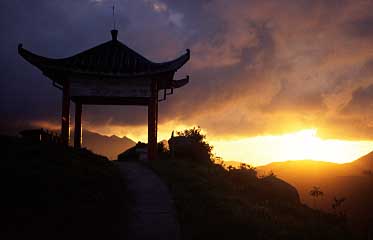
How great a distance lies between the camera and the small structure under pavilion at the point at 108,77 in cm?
2616

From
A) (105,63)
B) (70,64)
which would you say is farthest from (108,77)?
(70,64)

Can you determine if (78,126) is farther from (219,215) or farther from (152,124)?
(219,215)

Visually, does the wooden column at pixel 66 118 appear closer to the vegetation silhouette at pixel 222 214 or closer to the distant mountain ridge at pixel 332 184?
the vegetation silhouette at pixel 222 214

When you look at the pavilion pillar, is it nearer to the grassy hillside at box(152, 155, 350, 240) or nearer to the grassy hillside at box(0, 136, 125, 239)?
the grassy hillside at box(152, 155, 350, 240)

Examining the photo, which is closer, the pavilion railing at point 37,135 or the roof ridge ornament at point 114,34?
the pavilion railing at point 37,135

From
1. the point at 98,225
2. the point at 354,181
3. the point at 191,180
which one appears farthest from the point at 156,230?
the point at 354,181

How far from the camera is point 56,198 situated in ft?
44.1

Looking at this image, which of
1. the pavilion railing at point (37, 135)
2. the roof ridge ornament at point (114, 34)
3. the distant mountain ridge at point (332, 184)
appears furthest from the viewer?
the distant mountain ridge at point (332, 184)

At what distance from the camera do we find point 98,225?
12.4 meters

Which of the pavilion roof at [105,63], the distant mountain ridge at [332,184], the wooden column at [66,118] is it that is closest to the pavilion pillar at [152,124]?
the pavilion roof at [105,63]

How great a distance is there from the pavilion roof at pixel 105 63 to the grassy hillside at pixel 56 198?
8521 mm

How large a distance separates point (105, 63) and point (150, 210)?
588 inches

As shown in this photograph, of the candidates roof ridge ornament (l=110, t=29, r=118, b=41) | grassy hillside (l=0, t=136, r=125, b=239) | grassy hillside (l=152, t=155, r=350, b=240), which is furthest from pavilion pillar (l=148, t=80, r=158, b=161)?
grassy hillside (l=0, t=136, r=125, b=239)

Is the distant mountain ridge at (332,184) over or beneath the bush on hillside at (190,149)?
beneath
